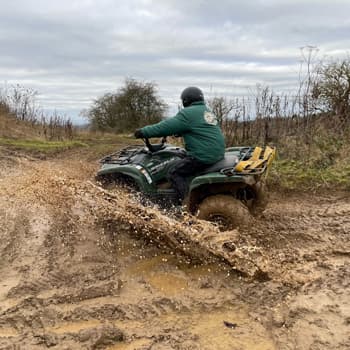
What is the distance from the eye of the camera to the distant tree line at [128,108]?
32.4 metres

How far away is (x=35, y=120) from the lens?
2255 centimetres

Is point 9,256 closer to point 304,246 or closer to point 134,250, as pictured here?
point 134,250

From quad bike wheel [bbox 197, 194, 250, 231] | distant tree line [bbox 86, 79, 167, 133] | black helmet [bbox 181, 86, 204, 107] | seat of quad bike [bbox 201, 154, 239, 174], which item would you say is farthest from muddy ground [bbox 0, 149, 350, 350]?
distant tree line [bbox 86, 79, 167, 133]

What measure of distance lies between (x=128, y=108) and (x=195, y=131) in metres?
27.6

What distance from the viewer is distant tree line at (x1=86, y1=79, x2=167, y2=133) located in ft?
106

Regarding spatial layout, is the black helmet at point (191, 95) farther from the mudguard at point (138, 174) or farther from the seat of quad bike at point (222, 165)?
the mudguard at point (138, 174)

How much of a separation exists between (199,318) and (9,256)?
2.64m

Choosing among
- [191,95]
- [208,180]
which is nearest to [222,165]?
[208,180]

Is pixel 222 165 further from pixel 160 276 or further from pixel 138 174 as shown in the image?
pixel 160 276

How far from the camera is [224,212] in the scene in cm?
541

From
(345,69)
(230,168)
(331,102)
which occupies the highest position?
(345,69)

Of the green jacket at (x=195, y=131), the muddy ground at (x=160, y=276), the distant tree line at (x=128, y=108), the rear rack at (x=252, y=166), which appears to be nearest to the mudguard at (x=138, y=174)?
the muddy ground at (x=160, y=276)

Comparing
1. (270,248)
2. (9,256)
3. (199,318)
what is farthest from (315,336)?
(9,256)

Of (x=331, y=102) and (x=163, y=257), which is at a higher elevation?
(x=331, y=102)
